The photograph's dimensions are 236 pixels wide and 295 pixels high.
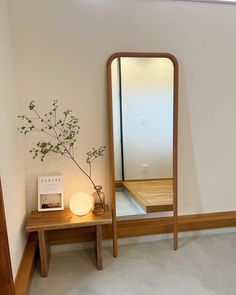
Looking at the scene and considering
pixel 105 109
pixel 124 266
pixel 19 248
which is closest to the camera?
pixel 19 248

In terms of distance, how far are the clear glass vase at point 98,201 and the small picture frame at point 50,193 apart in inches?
10.8

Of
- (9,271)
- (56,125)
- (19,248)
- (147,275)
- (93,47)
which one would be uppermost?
(93,47)

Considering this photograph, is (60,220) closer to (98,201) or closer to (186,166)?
(98,201)

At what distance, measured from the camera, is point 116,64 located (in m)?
2.06

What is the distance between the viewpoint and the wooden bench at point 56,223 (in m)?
1.82

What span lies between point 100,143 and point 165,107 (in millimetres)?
628

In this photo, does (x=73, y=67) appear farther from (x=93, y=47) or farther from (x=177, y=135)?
(x=177, y=135)

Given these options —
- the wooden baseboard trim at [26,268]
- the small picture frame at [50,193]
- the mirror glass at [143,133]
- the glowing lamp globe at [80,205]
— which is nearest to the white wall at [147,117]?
the mirror glass at [143,133]

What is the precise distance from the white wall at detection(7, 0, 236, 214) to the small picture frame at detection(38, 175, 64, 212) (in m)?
0.10

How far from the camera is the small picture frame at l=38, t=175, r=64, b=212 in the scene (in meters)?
2.06

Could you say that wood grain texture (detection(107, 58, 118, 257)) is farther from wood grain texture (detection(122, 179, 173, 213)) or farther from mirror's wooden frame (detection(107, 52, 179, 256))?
wood grain texture (detection(122, 179, 173, 213))

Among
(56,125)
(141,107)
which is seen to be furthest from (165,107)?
(56,125)

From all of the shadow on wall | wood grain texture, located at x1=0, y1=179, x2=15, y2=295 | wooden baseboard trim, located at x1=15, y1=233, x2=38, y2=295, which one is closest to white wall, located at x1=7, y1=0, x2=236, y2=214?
the shadow on wall

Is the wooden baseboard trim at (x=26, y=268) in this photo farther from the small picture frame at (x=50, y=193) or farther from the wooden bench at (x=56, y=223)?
the small picture frame at (x=50, y=193)
